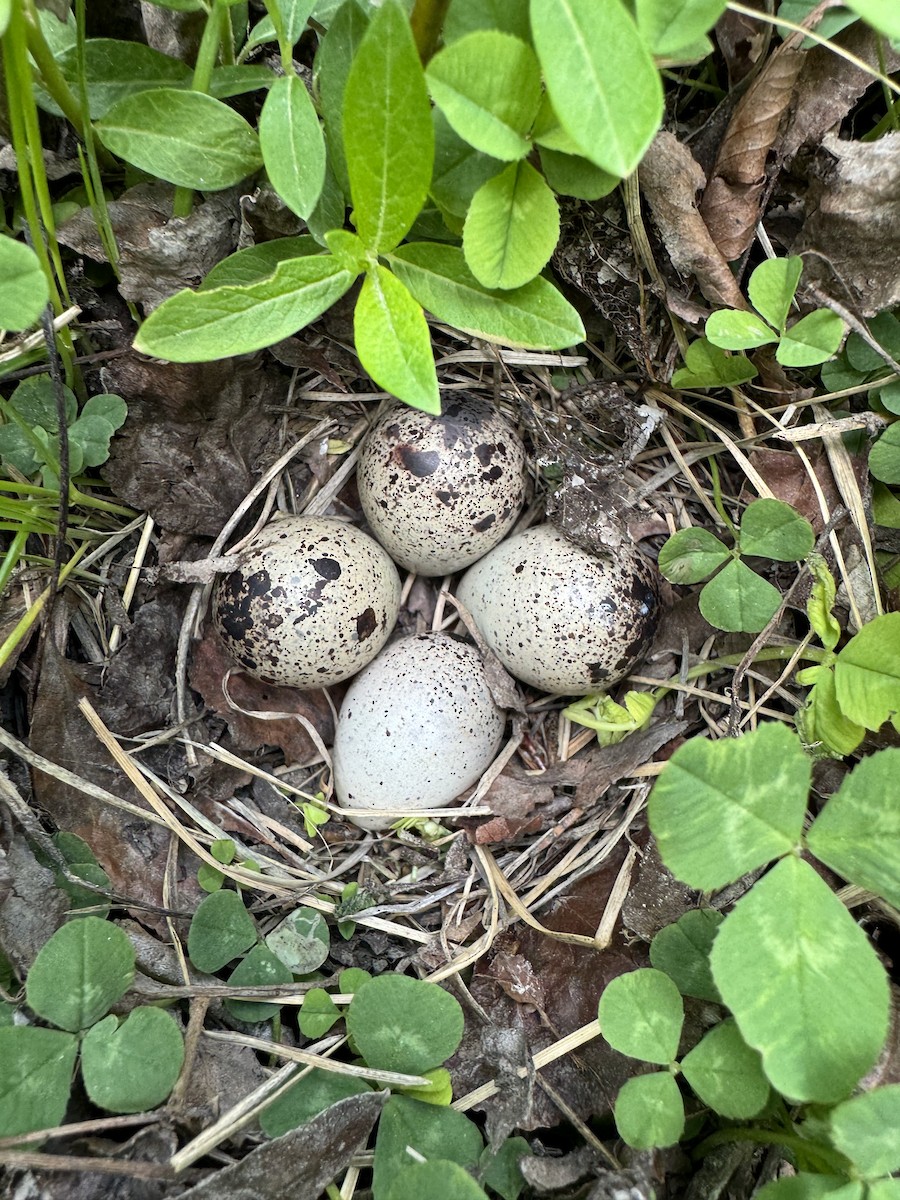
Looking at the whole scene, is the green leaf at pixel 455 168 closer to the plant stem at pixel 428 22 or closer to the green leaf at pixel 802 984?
the plant stem at pixel 428 22

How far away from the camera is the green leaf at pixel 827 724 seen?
1.60m

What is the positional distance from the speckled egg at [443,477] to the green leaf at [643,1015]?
1.00m

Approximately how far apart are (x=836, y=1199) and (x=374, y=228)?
1.65 m

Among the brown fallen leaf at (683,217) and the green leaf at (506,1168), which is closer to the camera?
the green leaf at (506,1168)

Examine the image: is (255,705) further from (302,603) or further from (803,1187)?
(803,1187)

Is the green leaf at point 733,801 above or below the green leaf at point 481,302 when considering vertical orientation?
below

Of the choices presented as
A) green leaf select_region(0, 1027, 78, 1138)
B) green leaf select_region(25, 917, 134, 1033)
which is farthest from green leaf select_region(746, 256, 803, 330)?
green leaf select_region(0, 1027, 78, 1138)

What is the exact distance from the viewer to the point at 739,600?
67.9 inches

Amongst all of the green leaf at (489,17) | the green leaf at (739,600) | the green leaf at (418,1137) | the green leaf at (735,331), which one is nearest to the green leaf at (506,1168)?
the green leaf at (418,1137)

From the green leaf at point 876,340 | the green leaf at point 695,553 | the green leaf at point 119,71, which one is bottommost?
the green leaf at point 695,553

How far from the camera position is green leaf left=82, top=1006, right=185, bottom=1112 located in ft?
4.58

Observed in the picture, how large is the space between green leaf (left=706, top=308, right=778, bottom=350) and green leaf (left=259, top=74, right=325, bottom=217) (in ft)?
2.60

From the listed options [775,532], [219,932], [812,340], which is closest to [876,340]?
[812,340]

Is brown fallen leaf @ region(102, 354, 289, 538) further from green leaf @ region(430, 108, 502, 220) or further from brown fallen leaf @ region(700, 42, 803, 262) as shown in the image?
brown fallen leaf @ region(700, 42, 803, 262)
